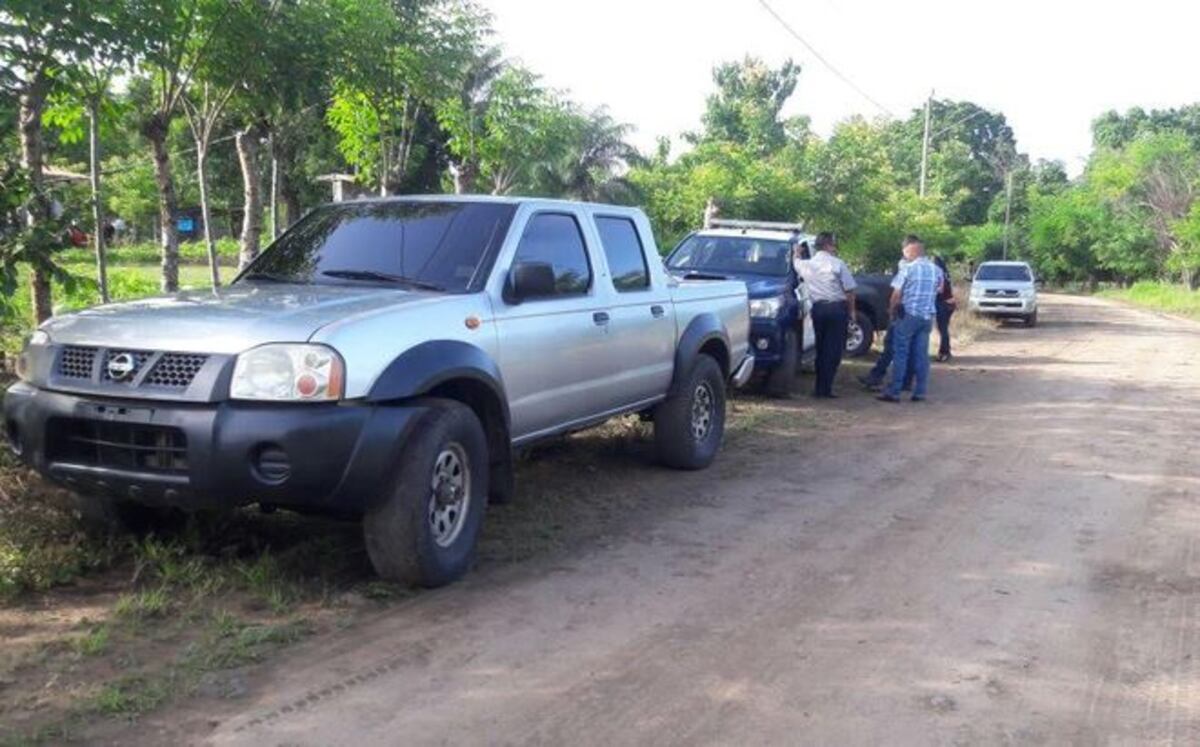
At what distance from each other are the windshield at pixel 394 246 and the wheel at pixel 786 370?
20.4 feet

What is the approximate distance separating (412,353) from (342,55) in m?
5.99

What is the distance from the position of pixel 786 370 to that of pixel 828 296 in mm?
963

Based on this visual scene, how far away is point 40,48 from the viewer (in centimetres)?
573

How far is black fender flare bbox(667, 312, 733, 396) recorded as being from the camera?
755 centimetres

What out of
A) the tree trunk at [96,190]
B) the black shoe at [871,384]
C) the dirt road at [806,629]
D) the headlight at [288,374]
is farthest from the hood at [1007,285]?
the headlight at [288,374]

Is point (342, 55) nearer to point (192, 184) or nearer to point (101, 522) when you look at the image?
point (101, 522)

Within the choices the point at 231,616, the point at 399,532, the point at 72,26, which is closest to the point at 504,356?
the point at 399,532

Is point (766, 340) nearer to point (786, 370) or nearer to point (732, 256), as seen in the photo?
point (786, 370)

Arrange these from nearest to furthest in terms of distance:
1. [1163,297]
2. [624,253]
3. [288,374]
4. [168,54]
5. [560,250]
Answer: [288,374] → [560,250] → [624,253] → [168,54] → [1163,297]

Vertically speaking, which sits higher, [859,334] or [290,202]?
[290,202]

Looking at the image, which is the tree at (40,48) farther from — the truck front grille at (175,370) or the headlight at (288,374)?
the headlight at (288,374)

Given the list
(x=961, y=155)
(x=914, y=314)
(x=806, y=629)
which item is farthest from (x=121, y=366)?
(x=961, y=155)

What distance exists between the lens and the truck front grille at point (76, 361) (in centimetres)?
464

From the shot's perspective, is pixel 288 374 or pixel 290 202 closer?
pixel 288 374
